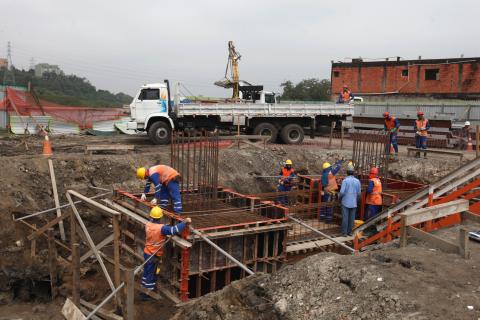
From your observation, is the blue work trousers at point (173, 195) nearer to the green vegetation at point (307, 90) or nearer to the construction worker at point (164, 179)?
the construction worker at point (164, 179)

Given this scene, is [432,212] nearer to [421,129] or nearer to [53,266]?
[53,266]

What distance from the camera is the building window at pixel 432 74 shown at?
107 ft

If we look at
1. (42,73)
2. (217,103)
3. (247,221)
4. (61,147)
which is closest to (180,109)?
(217,103)

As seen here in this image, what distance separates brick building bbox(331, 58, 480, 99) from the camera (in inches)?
1227

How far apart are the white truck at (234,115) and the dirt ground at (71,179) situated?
42.3 inches

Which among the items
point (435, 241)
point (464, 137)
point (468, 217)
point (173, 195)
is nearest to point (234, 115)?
point (173, 195)

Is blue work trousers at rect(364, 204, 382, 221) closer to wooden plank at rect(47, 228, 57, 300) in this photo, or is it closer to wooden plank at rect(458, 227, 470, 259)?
wooden plank at rect(458, 227, 470, 259)

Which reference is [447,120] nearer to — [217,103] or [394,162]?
[394,162]

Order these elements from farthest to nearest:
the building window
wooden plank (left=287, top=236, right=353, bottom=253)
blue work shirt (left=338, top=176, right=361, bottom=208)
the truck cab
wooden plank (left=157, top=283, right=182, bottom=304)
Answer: the building window < the truck cab < blue work shirt (left=338, top=176, right=361, bottom=208) < wooden plank (left=287, top=236, right=353, bottom=253) < wooden plank (left=157, top=283, right=182, bottom=304)

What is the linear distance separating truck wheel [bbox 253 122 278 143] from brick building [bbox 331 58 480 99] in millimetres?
19146

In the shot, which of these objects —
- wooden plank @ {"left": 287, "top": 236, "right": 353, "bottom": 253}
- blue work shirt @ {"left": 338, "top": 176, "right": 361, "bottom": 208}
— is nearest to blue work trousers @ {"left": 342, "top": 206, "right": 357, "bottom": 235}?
blue work shirt @ {"left": 338, "top": 176, "right": 361, "bottom": 208}

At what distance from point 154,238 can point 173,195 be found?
1262mm

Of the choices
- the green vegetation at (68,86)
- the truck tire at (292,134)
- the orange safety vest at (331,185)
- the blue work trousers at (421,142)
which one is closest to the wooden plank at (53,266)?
the orange safety vest at (331,185)

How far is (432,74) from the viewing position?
108 feet
